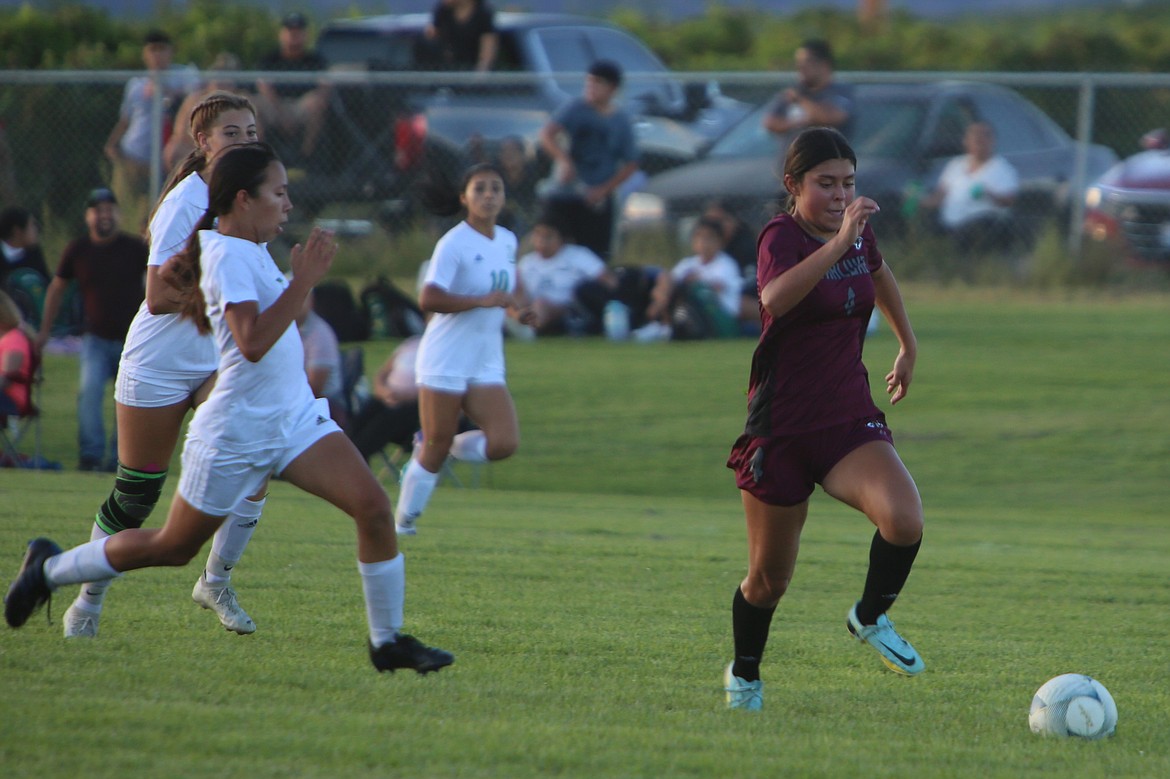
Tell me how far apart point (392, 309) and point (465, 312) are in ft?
22.5

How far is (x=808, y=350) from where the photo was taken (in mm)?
5258

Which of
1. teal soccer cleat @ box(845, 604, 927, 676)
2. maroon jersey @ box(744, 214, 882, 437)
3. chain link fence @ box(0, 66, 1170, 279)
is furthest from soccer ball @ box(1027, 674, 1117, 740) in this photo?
chain link fence @ box(0, 66, 1170, 279)

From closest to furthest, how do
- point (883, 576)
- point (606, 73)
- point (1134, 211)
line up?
point (883, 576) < point (606, 73) < point (1134, 211)

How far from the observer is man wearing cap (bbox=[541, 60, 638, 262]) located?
16266mm

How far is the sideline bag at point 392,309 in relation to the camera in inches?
632

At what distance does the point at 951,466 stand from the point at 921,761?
7.93 m

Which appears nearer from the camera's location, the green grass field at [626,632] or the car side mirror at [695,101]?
the green grass field at [626,632]

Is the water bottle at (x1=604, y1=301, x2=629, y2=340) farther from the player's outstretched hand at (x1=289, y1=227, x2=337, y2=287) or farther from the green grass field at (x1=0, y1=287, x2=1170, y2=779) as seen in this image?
the player's outstretched hand at (x1=289, y1=227, x2=337, y2=287)

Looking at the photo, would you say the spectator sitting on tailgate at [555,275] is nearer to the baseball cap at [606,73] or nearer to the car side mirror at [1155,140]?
the baseball cap at [606,73]

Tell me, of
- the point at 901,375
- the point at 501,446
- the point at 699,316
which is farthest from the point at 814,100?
the point at 901,375

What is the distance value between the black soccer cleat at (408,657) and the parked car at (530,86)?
12210mm

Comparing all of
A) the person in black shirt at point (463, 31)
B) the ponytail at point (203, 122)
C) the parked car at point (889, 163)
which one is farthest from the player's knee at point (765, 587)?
the person in black shirt at point (463, 31)

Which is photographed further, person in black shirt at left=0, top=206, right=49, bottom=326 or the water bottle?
the water bottle

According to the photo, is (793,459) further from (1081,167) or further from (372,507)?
(1081,167)
